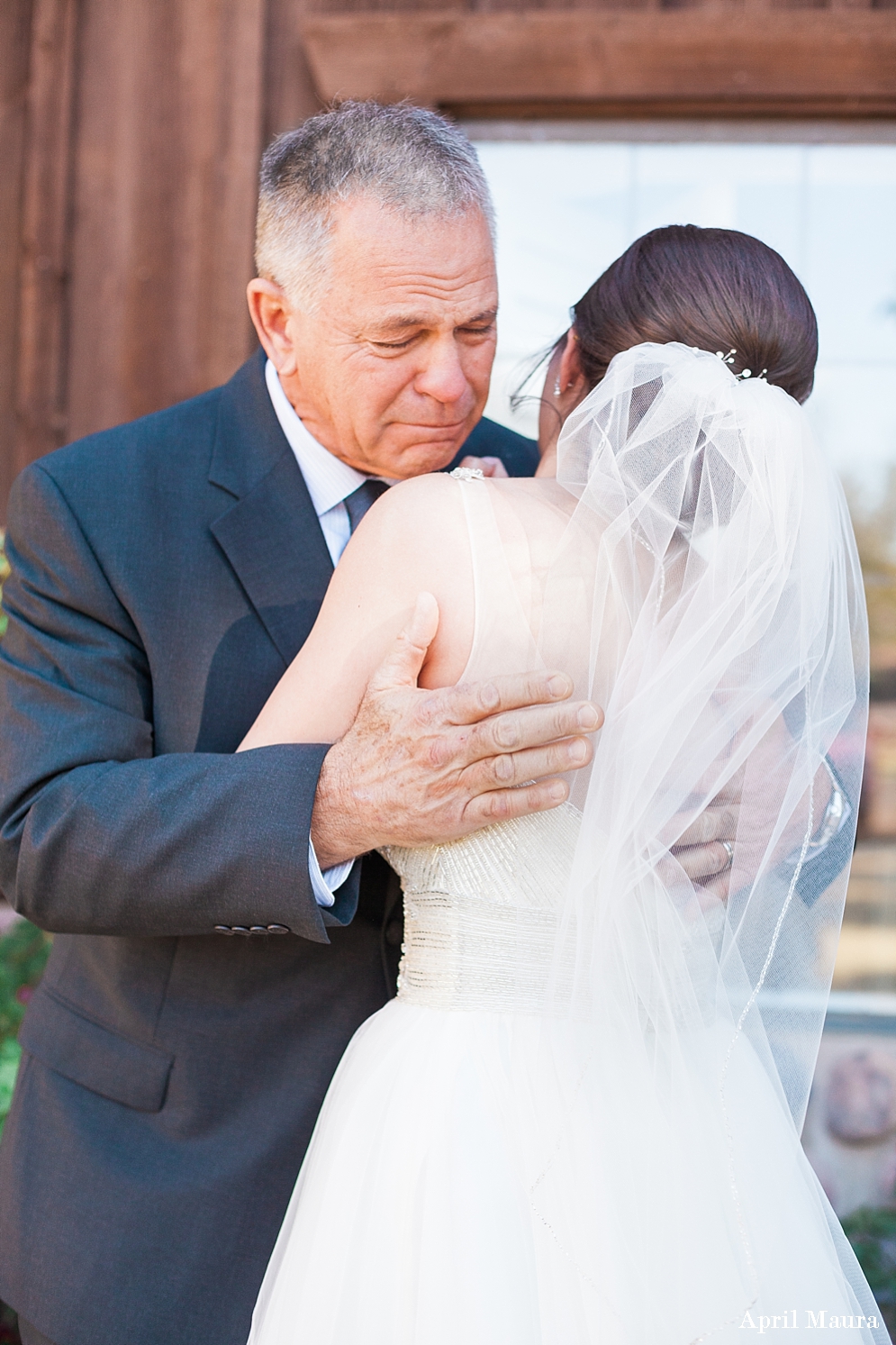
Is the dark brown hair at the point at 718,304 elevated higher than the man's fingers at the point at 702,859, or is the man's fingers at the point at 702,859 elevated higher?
the dark brown hair at the point at 718,304

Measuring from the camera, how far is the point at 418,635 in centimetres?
145

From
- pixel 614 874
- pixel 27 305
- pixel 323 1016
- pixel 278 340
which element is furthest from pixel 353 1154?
pixel 27 305

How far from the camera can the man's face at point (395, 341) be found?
182 centimetres

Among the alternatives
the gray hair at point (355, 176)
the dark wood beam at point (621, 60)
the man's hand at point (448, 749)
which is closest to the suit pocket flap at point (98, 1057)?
the man's hand at point (448, 749)

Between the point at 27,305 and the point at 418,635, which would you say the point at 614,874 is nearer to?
the point at 418,635

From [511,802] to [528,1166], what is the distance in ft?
1.47

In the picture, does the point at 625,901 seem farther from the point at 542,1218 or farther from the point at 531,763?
the point at 542,1218

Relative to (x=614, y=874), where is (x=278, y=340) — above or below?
above

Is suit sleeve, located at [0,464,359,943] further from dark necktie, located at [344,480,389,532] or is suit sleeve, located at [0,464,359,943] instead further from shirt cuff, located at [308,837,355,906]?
dark necktie, located at [344,480,389,532]

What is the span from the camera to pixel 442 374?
6.13ft

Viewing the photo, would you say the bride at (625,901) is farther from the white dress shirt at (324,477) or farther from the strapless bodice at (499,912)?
the white dress shirt at (324,477)

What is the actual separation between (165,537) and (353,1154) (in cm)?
99

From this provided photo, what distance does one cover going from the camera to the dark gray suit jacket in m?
1.64

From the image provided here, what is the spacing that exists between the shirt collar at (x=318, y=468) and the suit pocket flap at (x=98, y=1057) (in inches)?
36.8
